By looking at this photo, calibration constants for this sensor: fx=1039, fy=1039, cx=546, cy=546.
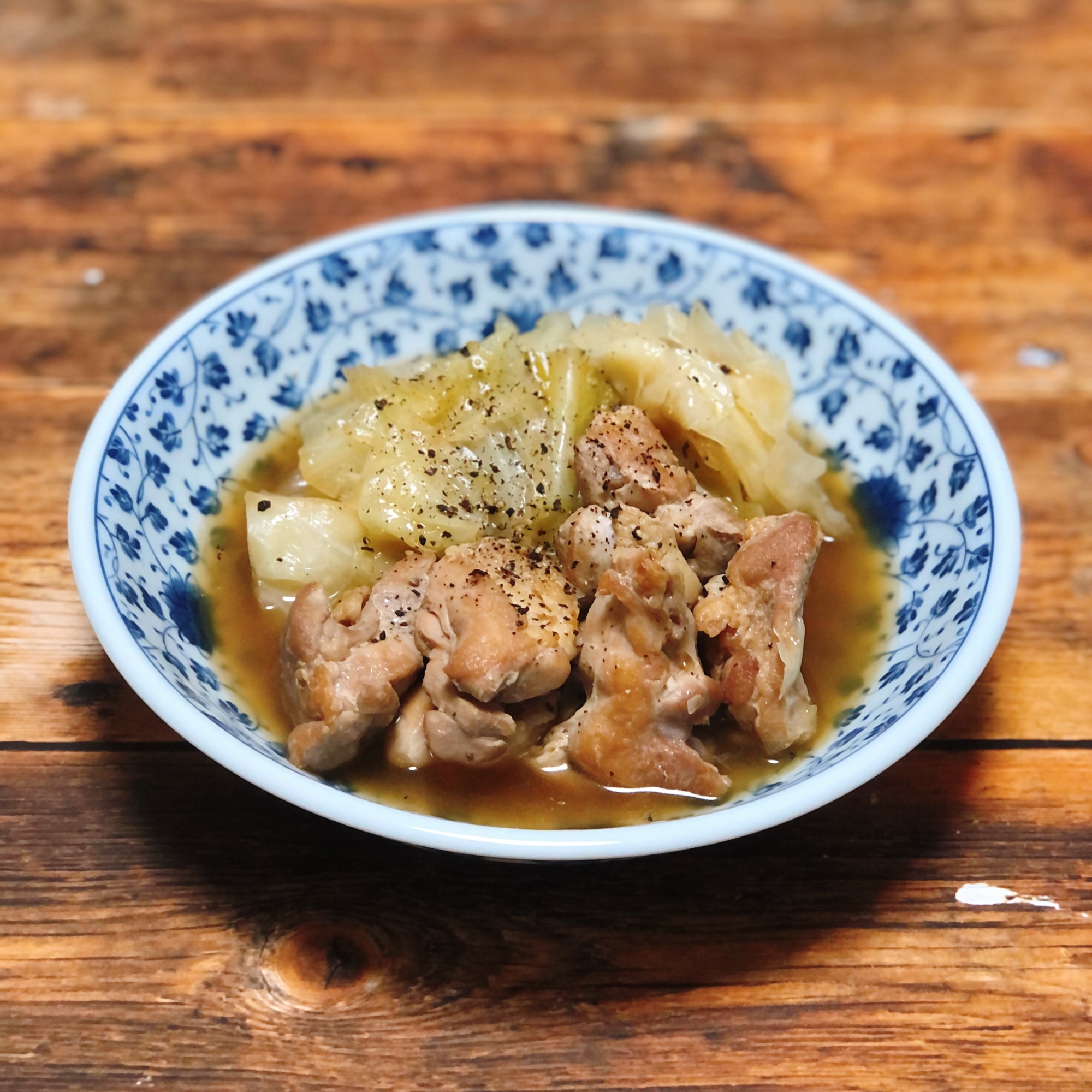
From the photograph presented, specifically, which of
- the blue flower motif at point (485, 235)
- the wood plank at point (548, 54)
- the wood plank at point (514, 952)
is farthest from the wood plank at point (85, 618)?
the wood plank at point (548, 54)

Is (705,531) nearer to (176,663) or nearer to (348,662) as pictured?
(348,662)

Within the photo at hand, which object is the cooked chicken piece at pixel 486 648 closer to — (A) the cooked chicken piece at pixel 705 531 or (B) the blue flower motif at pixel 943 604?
(A) the cooked chicken piece at pixel 705 531

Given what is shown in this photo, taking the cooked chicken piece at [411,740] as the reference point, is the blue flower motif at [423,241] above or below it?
above

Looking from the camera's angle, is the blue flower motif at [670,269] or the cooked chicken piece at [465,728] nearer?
the cooked chicken piece at [465,728]

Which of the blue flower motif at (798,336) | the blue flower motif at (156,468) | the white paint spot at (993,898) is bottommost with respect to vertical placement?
the white paint spot at (993,898)

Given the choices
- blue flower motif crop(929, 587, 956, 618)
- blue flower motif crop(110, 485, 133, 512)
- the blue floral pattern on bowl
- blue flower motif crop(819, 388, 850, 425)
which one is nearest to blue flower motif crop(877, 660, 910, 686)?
the blue floral pattern on bowl

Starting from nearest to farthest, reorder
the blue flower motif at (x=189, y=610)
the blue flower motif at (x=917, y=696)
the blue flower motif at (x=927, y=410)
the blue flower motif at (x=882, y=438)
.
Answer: the blue flower motif at (x=917, y=696) → the blue flower motif at (x=189, y=610) → the blue flower motif at (x=927, y=410) → the blue flower motif at (x=882, y=438)

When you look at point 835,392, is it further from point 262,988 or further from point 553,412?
point 262,988
